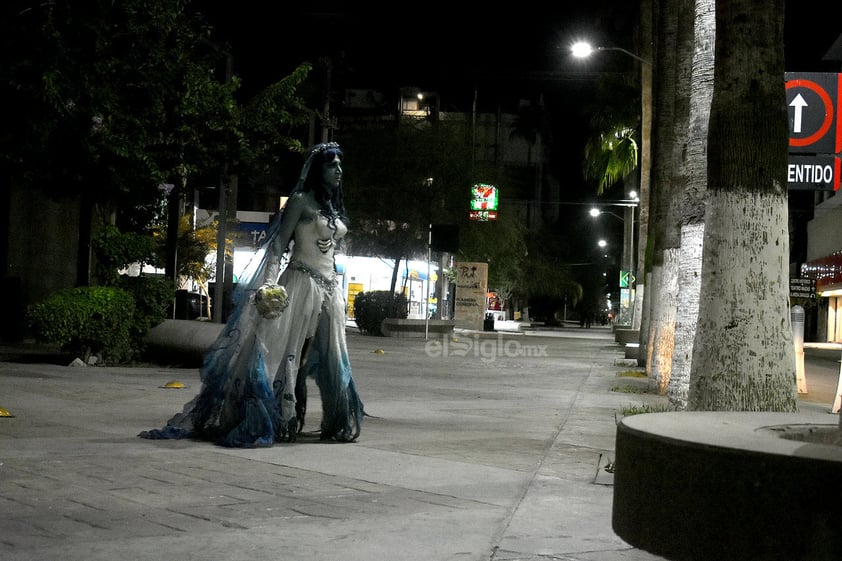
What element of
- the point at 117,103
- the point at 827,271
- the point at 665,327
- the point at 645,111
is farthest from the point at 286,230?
the point at 827,271

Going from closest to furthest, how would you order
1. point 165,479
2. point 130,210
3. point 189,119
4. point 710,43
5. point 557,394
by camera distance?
point 165,479
point 710,43
point 557,394
point 189,119
point 130,210

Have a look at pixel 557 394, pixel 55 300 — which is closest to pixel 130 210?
pixel 55 300

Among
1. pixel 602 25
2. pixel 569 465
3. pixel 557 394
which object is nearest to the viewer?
pixel 569 465

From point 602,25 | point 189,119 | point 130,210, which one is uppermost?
point 602,25

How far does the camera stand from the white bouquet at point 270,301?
770 cm

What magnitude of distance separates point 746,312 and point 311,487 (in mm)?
2760

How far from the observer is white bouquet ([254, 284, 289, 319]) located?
7699 mm

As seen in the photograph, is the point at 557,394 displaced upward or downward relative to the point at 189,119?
downward

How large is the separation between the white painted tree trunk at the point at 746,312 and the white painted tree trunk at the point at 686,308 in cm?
469

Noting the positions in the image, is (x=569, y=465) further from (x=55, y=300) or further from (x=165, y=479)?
(x=55, y=300)

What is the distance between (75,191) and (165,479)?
12244mm

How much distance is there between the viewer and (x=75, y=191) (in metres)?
17.5

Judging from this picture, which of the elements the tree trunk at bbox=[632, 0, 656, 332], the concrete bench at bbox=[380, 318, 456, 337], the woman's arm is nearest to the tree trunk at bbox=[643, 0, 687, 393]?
the tree trunk at bbox=[632, 0, 656, 332]

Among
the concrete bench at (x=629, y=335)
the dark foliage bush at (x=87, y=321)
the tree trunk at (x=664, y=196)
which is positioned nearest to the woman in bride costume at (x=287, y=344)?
the tree trunk at (x=664, y=196)
